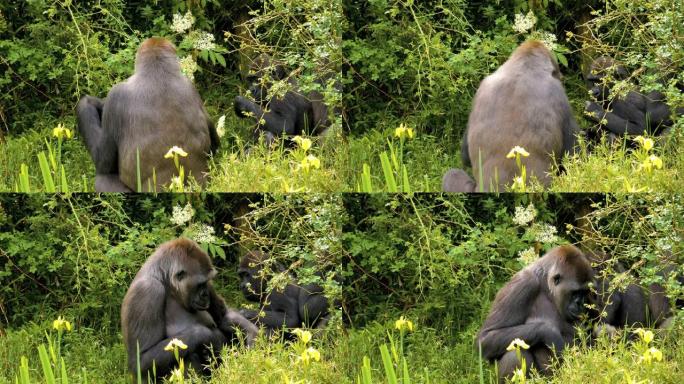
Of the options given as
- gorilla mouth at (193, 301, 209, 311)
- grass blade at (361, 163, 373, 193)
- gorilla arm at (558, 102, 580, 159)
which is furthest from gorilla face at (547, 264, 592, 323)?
gorilla mouth at (193, 301, 209, 311)

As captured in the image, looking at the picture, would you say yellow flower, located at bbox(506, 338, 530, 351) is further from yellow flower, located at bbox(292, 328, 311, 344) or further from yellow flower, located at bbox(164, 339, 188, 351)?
yellow flower, located at bbox(164, 339, 188, 351)

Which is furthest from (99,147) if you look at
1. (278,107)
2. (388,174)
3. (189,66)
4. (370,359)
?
(370,359)

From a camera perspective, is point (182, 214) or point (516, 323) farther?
point (182, 214)

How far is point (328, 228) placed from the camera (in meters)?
7.08

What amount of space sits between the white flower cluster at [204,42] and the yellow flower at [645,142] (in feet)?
7.56

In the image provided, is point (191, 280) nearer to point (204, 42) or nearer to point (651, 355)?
point (204, 42)

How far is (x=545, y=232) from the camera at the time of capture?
6.84 m

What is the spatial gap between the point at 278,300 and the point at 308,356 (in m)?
0.38

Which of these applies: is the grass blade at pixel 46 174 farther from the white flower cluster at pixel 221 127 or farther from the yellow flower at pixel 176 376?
the yellow flower at pixel 176 376

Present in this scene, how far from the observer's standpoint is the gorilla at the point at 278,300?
681 cm

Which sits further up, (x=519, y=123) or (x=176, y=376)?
(x=519, y=123)

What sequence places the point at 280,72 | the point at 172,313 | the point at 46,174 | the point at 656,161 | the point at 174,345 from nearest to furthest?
the point at 174,345, the point at 172,313, the point at 656,161, the point at 46,174, the point at 280,72

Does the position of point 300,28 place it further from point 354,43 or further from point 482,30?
point 482,30

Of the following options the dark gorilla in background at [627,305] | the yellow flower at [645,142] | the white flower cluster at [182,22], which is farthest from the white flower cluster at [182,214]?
the yellow flower at [645,142]
